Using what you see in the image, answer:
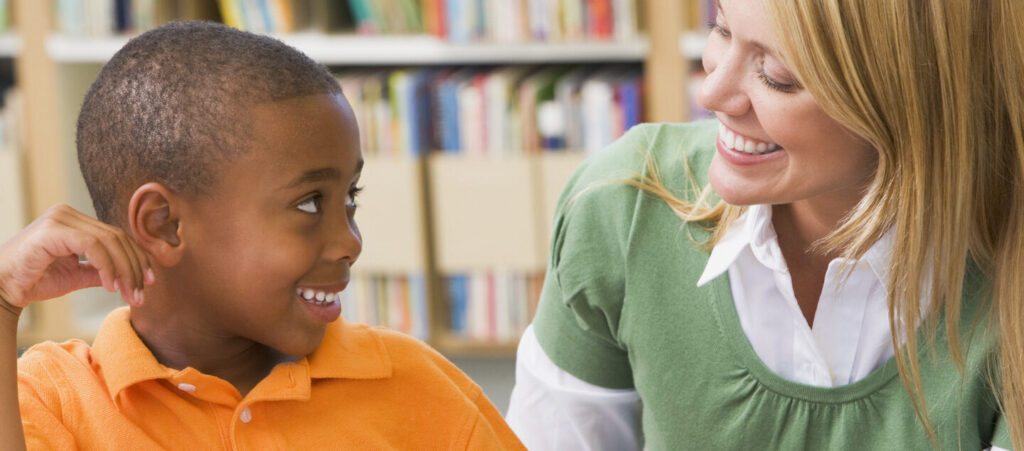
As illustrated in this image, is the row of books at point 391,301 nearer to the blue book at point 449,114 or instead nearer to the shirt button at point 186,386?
the blue book at point 449,114

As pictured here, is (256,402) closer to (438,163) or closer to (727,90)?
(727,90)

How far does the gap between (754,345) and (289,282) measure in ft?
1.55

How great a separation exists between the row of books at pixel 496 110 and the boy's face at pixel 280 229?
1793 millimetres

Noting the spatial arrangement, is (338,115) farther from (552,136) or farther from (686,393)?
(552,136)

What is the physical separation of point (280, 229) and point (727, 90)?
0.41 meters

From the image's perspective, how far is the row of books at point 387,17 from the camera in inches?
106

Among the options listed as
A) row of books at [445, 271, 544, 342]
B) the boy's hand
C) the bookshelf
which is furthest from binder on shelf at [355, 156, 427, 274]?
the boy's hand


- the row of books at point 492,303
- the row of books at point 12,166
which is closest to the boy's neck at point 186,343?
the row of books at point 492,303

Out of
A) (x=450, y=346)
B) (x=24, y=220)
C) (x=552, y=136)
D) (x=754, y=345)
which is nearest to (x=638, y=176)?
(x=754, y=345)

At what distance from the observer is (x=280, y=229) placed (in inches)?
37.4

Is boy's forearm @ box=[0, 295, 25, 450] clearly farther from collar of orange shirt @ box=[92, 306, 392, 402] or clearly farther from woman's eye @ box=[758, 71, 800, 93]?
woman's eye @ box=[758, 71, 800, 93]

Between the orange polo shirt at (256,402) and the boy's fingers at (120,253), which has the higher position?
the boy's fingers at (120,253)

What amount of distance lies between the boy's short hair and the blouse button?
181 millimetres

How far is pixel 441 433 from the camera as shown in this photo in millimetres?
1043
